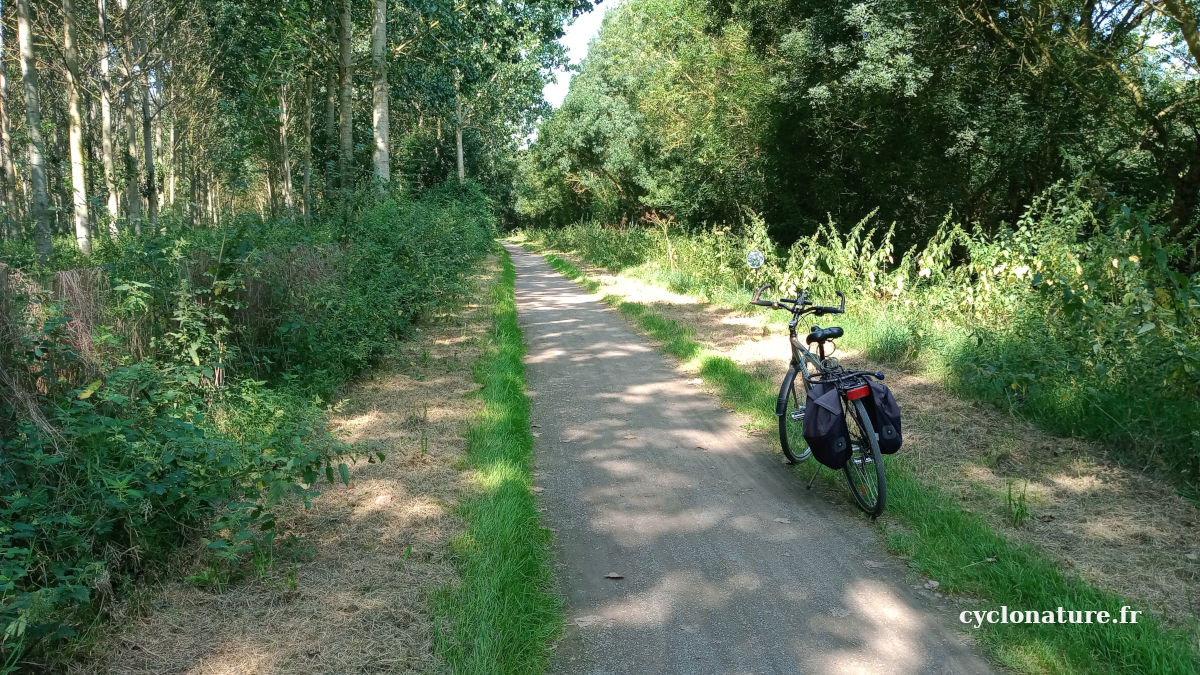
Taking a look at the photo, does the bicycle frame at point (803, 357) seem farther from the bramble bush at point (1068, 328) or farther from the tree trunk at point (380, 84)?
the tree trunk at point (380, 84)

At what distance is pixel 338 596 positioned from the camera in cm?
375

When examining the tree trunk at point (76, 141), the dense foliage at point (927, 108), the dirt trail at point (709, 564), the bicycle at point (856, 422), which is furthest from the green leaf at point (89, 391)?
the tree trunk at point (76, 141)

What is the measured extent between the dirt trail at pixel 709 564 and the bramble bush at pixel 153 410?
1.67 m

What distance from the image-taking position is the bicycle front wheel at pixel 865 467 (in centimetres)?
477

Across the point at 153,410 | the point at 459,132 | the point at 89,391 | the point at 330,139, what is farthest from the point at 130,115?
the point at 89,391

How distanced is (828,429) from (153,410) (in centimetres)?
419

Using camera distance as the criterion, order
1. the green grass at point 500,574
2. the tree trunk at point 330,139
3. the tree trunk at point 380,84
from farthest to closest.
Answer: the tree trunk at point 330,139 < the tree trunk at point 380,84 < the green grass at point 500,574

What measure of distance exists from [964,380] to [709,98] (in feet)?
45.6

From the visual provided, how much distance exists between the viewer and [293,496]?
494 centimetres

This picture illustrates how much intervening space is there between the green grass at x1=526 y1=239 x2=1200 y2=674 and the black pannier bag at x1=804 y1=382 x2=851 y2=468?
552 millimetres

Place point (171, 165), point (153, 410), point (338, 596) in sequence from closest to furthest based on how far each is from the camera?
point (338, 596), point (153, 410), point (171, 165)

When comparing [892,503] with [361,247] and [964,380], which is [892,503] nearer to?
[964,380]

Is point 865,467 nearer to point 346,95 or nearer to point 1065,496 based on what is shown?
point 1065,496

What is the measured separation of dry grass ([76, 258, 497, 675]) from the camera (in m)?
3.22
